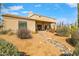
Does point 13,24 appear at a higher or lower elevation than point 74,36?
higher

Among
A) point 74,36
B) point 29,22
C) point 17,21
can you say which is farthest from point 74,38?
point 17,21

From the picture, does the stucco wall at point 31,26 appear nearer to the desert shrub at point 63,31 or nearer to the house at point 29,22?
the house at point 29,22

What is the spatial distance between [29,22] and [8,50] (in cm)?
45

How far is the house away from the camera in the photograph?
2.40m

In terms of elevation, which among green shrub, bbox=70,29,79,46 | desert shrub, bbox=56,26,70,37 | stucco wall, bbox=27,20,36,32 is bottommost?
green shrub, bbox=70,29,79,46

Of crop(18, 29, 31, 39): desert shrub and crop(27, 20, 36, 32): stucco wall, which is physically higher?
crop(27, 20, 36, 32): stucco wall

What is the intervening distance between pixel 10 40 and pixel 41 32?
1.37ft

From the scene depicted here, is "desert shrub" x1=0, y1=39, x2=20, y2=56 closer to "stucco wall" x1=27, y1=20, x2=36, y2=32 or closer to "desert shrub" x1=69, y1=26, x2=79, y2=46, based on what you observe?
"stucco wall" x1=27, y1=20, x2=36, y2=32

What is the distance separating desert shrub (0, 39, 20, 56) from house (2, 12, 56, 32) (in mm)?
208

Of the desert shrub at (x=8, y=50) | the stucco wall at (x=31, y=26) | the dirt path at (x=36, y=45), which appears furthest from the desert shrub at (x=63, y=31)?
the desert shrub at (x=8, y=50)

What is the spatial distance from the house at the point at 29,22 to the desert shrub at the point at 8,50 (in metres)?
0.21

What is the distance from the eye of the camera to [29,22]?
95.1 inches

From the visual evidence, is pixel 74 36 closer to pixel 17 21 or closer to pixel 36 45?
pixel 36 45

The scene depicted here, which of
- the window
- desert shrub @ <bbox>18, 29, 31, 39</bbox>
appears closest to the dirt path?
desert shrub @ <bbox>18, 29, 31, 39</bbox>
